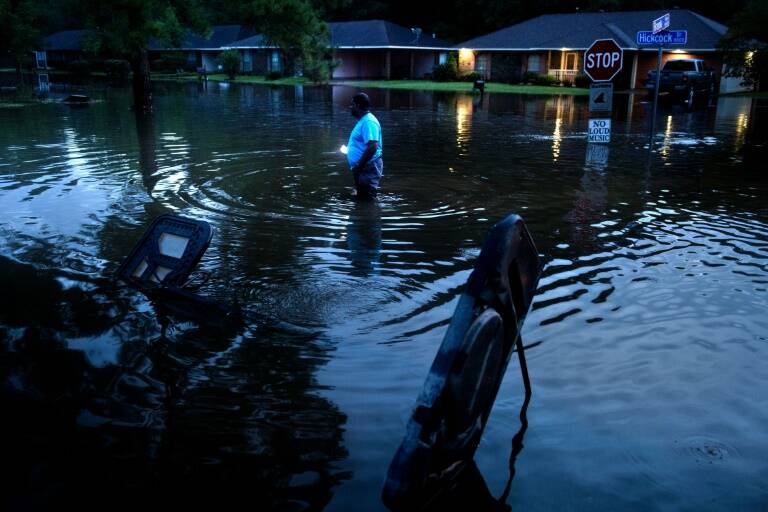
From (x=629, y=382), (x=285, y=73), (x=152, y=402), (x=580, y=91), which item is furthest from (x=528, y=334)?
(x=285, y=73)

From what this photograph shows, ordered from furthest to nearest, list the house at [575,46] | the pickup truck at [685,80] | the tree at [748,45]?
1. the house at [575,46]
2. the tree at [748,45]
3. the pickup truck at [685,80]

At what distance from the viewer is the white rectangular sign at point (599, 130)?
54.6 feet

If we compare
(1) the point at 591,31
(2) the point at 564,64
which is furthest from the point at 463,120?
(1) the point at 591,31

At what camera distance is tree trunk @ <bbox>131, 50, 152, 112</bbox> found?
96.7 feet

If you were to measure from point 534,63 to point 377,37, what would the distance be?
49.7 feet

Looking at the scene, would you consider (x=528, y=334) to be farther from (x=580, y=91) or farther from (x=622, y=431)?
(x=580, y=91)

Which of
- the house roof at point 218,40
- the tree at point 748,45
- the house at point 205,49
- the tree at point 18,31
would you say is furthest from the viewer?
the house at point 205,49

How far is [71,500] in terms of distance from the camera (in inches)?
160

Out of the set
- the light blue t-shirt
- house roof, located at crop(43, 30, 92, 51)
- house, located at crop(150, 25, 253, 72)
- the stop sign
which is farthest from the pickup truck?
house roof, located at crop(43, 30, 92, 51)

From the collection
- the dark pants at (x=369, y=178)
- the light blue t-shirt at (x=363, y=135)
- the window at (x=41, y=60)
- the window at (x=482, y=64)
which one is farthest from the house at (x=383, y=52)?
the light blue t-shirt at (x=363, y=135)

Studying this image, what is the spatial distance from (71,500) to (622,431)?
3495 mm

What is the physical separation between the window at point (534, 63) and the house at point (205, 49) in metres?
34.0

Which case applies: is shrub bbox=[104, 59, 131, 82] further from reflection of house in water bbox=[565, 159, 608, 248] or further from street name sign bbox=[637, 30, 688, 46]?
reflection of house in water bbox=[565, 159, 608, 248]

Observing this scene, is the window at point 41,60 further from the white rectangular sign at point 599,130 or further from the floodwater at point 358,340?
the white rectangular sign at point 599,130
